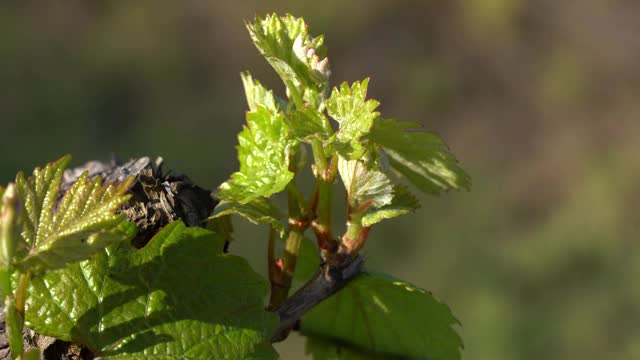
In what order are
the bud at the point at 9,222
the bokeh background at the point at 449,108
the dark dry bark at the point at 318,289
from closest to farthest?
the bud at the point at 9,222
the dark dry bark at the point at 318,289
the bokeh background at the point at 449,108

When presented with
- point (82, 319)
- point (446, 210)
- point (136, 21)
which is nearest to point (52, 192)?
point (82, 319)

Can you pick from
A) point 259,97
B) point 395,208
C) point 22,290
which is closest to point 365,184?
point 395,208

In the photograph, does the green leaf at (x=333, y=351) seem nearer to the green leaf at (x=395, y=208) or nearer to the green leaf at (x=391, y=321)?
the green leaf at (x=391, y=321)

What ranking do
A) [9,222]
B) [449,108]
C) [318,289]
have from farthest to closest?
[449,108], [318,289], [9,222]

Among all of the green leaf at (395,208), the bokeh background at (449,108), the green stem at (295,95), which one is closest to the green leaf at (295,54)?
Result: the green stem at (295,95)

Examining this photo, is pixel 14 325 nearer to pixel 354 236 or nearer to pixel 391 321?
pixel 354 236

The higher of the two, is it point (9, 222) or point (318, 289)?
point (9, 222)

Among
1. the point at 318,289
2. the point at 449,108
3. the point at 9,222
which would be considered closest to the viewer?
the point at 9,222
